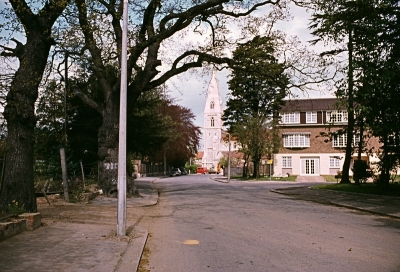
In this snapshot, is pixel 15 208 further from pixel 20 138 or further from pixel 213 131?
pixel 213 131

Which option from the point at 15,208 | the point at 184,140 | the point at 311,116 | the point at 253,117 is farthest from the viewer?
the point at 184,140

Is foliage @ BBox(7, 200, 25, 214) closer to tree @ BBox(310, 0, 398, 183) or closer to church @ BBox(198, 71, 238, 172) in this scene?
tree @ BBox(310, 0, 398, 183)

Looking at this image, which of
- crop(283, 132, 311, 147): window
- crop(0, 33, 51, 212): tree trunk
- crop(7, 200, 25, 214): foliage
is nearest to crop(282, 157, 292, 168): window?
crop(283, 132, 311, 147): window

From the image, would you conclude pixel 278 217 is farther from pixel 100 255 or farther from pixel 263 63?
pixel 263 63

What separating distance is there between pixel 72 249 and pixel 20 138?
4.77 m

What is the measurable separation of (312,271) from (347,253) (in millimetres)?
1792

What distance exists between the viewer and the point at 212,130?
135 m

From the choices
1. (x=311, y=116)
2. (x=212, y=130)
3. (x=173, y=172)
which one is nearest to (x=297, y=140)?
(x=311, y=116)

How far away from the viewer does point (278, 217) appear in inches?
553

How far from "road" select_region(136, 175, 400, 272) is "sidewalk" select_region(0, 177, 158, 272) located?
0.47m

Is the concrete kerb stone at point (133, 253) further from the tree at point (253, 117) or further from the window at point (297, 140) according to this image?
the window at point (297, 140)

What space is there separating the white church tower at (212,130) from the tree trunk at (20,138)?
4692 inches

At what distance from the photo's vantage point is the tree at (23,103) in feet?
36.7

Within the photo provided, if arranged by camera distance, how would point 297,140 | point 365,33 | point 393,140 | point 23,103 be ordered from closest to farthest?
point 23,103 < point 365,33 < point 393,140 < point 297,140
